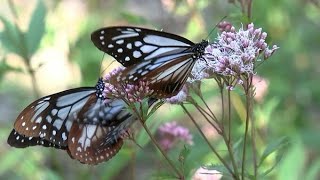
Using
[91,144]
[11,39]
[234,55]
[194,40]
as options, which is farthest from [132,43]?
[194,40]

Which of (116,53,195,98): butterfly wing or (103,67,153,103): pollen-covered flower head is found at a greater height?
(116,53,195,98): butterfly wing

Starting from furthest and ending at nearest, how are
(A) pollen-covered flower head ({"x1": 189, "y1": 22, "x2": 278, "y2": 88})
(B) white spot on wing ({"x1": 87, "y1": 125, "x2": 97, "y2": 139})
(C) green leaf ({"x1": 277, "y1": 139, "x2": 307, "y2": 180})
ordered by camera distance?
1. (C) green leaf ({"x1": 277, "y1": 139, "x2": 307, "y2": 180})
2. (B) white spot on wing ({"x1": 87, "y1": 125, "x2": 97, "y2": 139})
3. (A) pollen-covered flower head ({"x1": 189, "y1": 22, "x2": 278, "y2": 88})

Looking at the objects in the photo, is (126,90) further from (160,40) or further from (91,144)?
(91,144)

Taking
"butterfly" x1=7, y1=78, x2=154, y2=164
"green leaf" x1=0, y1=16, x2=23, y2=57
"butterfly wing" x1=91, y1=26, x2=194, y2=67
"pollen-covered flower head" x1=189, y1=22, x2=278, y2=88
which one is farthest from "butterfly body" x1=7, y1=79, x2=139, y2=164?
"green leaf" x1=0, y1=16, x2=23, y2=57

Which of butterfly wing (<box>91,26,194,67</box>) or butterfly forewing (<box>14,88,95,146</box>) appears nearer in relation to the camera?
butterfly wing (<box>91,26,194,67</box>)

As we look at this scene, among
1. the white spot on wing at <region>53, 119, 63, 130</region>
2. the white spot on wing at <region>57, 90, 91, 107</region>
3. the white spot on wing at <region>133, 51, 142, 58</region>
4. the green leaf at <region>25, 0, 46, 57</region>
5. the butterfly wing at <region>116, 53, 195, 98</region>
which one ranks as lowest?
the white spot on wing at <region>53, 119, 63, 130</region>

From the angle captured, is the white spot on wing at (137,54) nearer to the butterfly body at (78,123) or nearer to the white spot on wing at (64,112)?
the butterfly body at (78,123)

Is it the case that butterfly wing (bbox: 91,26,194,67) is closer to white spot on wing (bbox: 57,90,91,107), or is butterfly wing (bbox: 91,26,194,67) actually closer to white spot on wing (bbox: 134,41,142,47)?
white spot on wing (bbox: 134,41,142,47)

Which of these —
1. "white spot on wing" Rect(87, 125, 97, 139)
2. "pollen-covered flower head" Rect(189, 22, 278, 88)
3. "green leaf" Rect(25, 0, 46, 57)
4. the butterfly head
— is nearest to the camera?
"pollen-covered flower head" Rect(189, 22, 278, 88)
